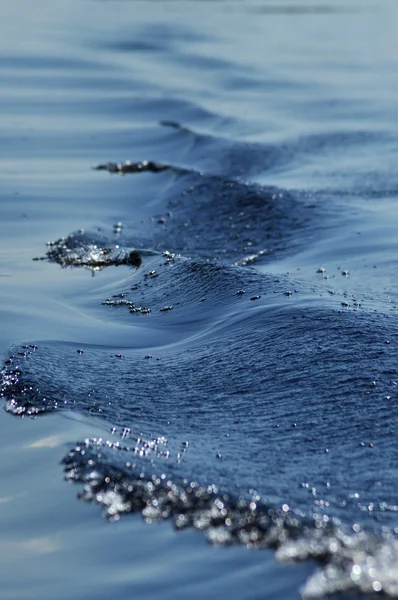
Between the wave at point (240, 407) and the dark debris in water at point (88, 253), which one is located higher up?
the dark debris in water at point (88, 253)

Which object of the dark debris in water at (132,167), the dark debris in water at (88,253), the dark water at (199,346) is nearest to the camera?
the dark water at (199,346)

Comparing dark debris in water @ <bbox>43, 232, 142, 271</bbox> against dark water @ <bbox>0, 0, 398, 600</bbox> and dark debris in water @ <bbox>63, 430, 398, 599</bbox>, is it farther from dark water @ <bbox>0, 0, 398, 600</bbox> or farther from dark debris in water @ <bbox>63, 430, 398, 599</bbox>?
dark debris in water @ <bbox>63, 430, 398, 599</bbox>

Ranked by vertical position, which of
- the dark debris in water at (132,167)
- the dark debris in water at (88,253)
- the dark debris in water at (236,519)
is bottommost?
the dark debris in water at (236,519)

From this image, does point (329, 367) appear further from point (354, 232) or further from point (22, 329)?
point (354, 232)

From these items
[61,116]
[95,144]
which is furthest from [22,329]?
[61,116]

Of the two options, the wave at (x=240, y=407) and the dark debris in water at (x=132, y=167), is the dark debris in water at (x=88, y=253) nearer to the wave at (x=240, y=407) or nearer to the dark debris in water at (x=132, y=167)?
the wave at (x=240, y=407)

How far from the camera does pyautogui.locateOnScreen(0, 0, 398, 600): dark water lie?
279cm

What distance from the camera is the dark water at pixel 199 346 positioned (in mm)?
2795

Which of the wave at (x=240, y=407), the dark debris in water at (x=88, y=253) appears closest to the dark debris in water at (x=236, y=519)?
the wave at (x=240, y=407)

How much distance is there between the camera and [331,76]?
12.6 metres

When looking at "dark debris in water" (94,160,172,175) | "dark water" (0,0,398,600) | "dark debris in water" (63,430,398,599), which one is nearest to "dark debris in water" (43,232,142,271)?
"dark water" (0,0,398,600)

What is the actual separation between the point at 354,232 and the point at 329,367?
2536mm

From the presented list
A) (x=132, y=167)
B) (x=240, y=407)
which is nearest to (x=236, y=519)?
(x=240, y=407)

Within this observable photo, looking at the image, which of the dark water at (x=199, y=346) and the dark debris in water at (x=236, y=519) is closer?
the dark debris in water at (x=236, y=519)
